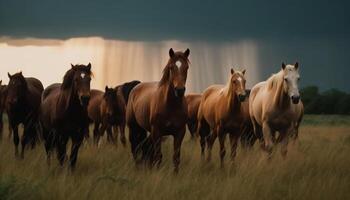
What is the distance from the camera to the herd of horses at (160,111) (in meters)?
10.3

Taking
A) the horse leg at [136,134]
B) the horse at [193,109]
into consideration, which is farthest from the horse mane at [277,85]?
the horse at [193,109]

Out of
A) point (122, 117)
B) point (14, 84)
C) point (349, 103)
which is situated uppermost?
point (14, 84)

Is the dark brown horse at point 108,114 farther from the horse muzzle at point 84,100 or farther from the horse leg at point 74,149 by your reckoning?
the horse muzzle at point 84,100

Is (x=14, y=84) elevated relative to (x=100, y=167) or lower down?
elevated

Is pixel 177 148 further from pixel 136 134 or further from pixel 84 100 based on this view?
pixel 136 134

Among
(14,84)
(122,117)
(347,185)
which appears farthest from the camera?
(122,117)

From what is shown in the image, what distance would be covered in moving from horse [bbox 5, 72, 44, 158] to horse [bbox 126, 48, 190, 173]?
3125mm

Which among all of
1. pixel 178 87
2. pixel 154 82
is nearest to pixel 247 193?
pixel 178 87

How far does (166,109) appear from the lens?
10336 millimetres

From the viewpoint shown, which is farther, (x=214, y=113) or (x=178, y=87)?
(x=214, y=113)

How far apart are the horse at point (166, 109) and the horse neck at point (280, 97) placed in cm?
315

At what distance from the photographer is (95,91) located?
75.8 feet

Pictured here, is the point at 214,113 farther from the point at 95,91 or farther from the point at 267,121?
the point at 95,91

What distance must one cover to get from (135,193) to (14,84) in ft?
22.4
